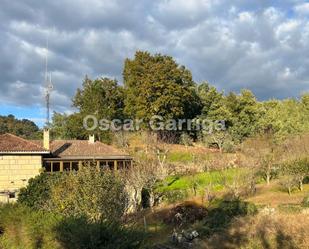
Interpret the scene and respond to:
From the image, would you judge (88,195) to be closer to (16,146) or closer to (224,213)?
(224,213)

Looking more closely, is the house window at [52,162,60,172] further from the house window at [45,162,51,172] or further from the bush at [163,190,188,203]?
the bush at [163,190,188,203]

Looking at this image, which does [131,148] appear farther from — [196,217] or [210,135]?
[196,217]

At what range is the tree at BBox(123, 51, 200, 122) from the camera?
4972cm

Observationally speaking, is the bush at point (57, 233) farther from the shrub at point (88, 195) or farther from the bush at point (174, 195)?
the bush at point (174, 195)

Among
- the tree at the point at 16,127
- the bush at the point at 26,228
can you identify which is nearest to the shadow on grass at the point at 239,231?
the bush at the point at 26,228

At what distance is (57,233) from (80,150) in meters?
32.6

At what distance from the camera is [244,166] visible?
3919cm

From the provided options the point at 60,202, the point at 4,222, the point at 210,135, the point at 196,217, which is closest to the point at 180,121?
the point at 210,135

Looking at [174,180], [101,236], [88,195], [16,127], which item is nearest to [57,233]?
[101,236]

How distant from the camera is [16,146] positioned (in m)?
38.0

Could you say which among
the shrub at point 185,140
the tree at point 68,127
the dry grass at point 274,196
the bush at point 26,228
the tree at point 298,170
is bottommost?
the dry grass at point 274,196

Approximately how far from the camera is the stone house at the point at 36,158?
3731 centimetres

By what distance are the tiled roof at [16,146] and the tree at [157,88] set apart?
14792 mm

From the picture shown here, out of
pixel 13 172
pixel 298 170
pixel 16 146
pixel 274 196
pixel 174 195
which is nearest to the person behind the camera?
pixel 274 196
